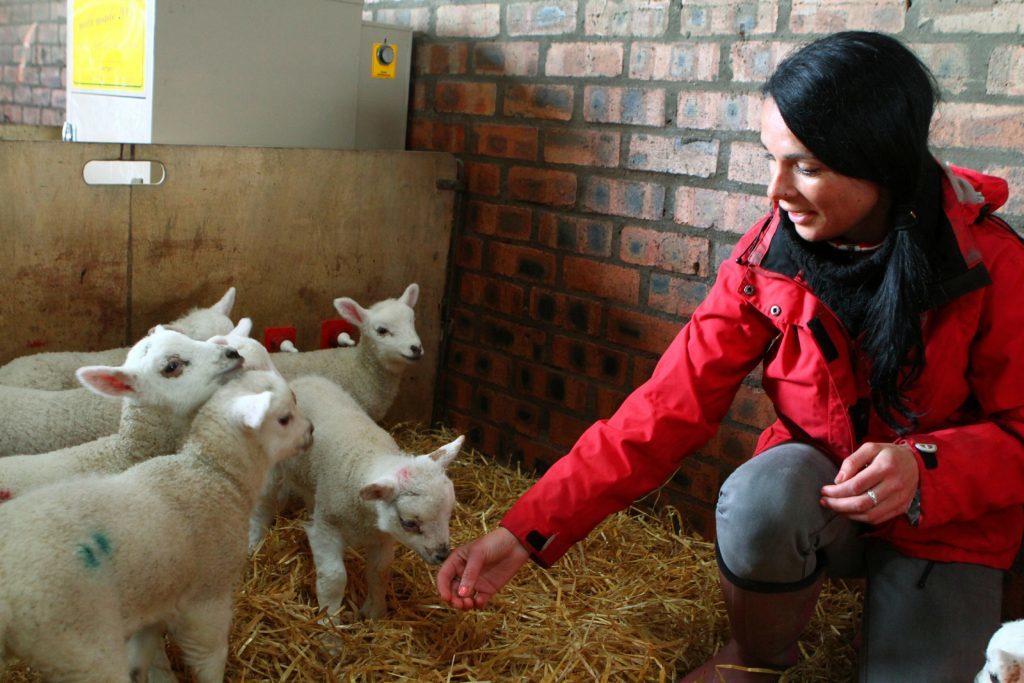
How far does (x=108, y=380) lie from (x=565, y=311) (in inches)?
69.4

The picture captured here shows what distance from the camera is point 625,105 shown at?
340 centimetres

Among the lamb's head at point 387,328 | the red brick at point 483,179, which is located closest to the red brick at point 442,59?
the red brick at point 483,179

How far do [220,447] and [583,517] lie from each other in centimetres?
83

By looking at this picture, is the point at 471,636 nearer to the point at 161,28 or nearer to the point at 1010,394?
the point at 1010,394

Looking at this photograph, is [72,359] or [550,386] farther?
[550,386]

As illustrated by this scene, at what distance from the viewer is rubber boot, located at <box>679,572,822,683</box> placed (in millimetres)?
2201

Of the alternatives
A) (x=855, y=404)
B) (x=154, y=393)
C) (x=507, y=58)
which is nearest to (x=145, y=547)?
(x=154, y=393)

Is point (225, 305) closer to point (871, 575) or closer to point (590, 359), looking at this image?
Result: point (590, 359)

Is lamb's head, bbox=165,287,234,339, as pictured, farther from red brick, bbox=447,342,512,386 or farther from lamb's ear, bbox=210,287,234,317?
red brick, bbox=447,342,512,386

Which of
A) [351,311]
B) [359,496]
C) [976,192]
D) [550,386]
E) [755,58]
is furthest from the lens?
[550,386]

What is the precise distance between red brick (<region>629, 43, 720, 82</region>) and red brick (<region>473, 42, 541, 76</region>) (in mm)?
475

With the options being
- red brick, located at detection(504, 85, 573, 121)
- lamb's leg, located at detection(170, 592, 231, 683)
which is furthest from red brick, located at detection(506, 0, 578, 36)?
lamb's leg, located at detection(170, 592, 231, 683)

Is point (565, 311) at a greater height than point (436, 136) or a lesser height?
lesser

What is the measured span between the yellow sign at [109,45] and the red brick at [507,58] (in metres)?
1.22
